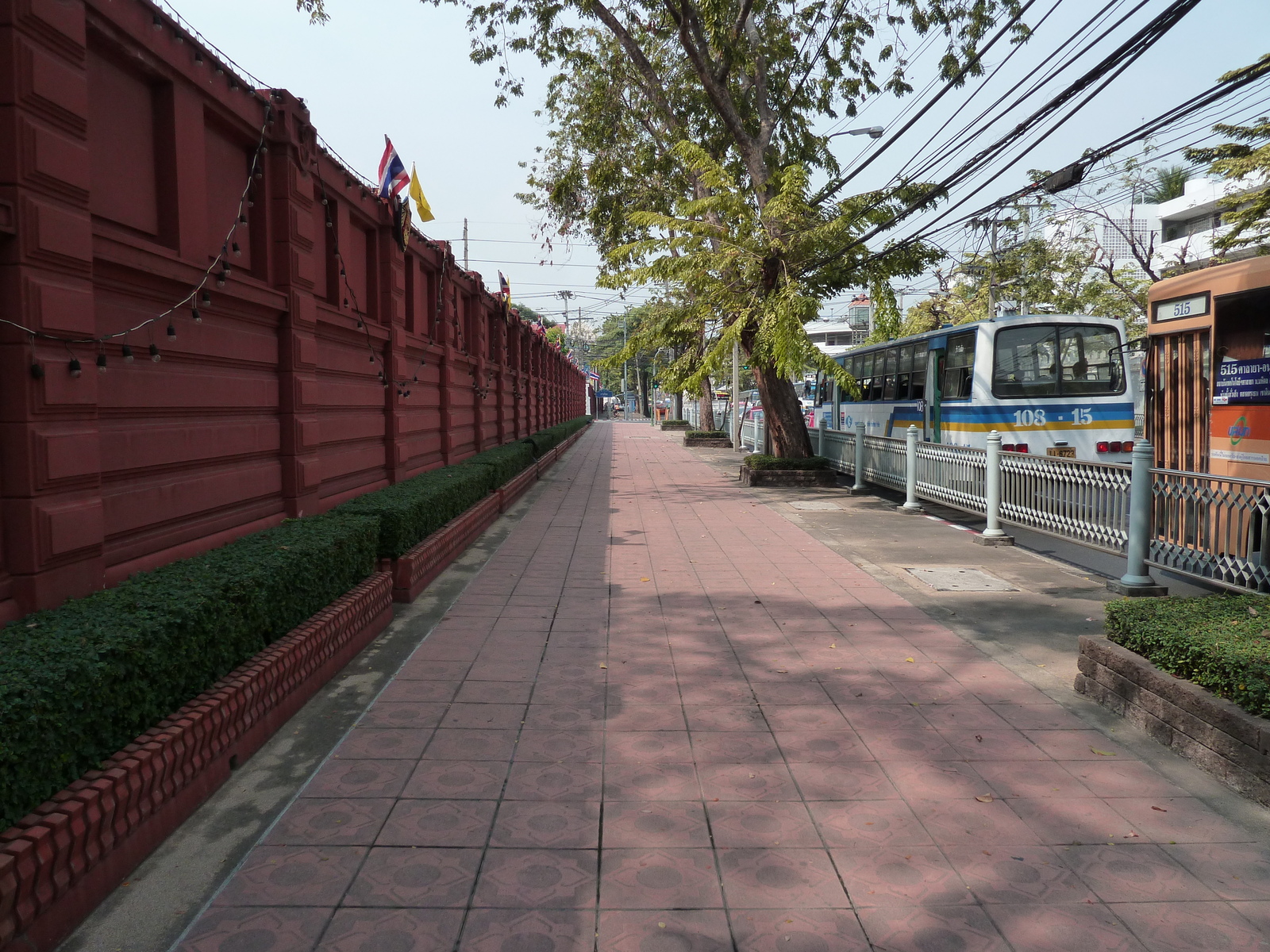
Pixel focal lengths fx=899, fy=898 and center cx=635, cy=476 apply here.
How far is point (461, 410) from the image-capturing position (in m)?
14.1

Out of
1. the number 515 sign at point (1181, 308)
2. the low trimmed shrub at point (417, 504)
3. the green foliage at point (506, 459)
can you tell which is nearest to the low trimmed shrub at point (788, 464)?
the green foliage at point (506, 459)

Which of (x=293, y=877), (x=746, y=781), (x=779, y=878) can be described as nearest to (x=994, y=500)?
(x=746, y=781)

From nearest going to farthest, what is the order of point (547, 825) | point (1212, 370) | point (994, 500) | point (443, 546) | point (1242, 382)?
point (547, 825) → point (1242, 382) → point (1212, 370) → point (443, 546) → point (994, 500)

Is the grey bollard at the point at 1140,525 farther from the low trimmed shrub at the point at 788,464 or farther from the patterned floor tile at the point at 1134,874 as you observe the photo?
the low trimmed shrub at the point at 788,464

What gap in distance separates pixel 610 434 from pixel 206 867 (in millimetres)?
40872

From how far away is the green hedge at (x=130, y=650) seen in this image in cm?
276

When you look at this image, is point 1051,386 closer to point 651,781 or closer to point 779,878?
point 651,781

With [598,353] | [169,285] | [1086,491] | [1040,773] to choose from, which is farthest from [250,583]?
[598,353]

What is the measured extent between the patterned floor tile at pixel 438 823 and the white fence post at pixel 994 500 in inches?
324

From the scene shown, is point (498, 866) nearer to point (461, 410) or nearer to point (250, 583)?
point (250, 583)

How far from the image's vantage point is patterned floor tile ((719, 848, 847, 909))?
10.2ft

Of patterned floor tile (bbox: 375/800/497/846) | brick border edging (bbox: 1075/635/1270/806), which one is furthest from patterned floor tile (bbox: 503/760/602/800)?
brick border edging (bbox: 1075/635/1270/806)

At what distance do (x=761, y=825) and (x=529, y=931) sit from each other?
1.12m

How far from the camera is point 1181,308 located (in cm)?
841
